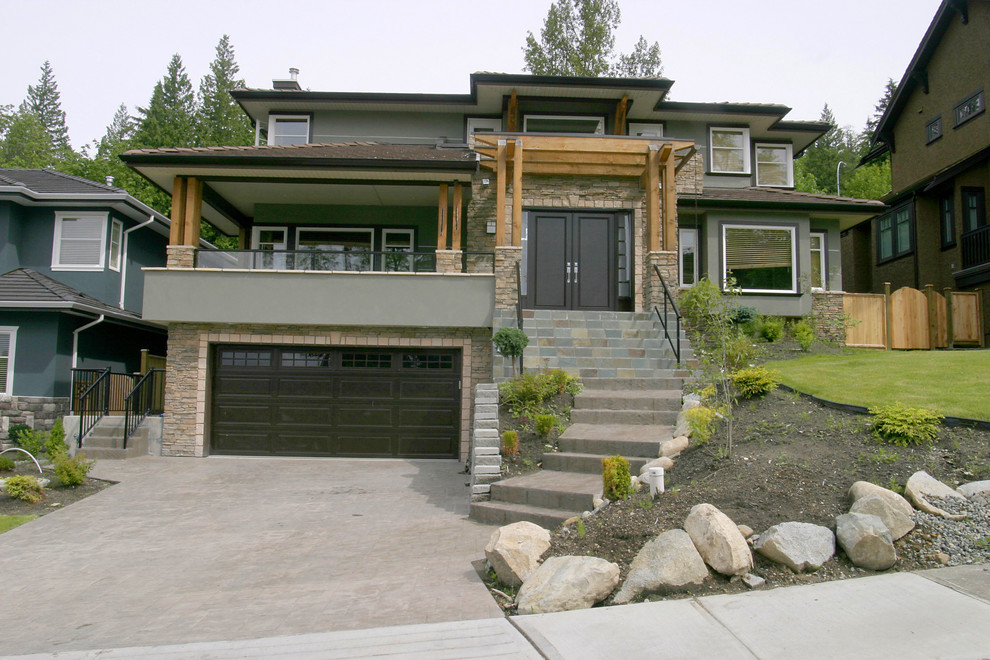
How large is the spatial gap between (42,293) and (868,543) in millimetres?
15946

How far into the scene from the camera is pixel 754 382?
871 centimetres

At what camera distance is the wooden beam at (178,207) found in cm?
1410

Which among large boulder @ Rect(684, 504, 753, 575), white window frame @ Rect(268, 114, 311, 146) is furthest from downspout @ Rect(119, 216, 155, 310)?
large boulder @ Rect(684, 504, 753, 575)

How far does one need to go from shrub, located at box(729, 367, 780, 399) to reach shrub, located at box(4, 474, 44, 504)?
9465 mm

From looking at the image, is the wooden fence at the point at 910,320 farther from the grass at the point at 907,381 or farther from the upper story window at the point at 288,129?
the upper story window at the point at 288,129

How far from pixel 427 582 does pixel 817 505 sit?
3239 mm

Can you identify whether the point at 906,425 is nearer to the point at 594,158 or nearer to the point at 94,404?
the point at 594,158

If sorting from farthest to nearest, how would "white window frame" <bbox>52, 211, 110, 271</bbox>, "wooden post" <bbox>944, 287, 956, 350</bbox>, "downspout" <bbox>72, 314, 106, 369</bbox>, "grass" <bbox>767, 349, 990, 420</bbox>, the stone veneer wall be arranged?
"white window frame" <bbox>52, 211, 110, 271</bbox> → "wooden post" <bbox>944, 287, 956, 350</bbox> → "downspout" <bbox>72, 314, 106, 369</bbox> → the stone veneer wall → "grass" <bbox>767, 349, 990, 420</bbox>

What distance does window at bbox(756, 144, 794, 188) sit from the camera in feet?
62.2

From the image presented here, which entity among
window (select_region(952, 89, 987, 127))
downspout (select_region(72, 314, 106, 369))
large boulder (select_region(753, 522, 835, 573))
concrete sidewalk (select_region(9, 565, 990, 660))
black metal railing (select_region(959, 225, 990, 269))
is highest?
window (select_region(952, 89, 987, 127))

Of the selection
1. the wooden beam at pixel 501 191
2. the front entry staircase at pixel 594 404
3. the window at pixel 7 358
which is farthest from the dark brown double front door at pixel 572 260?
the window at pixel 7 358

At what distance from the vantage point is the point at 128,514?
8602 mm

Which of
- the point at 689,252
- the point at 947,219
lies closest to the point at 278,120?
the point at 689,252

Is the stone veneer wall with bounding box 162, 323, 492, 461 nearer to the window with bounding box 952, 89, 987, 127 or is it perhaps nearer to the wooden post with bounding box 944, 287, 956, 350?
the wooden post with bounding box 944, 287, 956, 350
